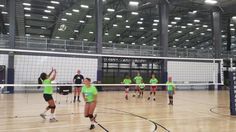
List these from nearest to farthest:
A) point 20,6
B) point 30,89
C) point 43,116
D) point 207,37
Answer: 1. point 43,116
2. point 30,89
3. point 20,6
4. point 207,37

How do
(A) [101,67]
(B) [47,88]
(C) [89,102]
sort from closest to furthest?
1. (C) [89,102]
2. (B) [47,88]
3. (A) [101,67]

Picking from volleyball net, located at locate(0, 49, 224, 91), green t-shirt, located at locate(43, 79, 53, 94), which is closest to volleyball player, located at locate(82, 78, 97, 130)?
A: green t-shirt, located at locate(43, 79, 53, 94)

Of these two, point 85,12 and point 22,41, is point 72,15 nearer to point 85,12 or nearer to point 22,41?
point 85,12

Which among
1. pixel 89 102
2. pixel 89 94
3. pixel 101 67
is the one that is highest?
pixel 101 67

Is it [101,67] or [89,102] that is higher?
[101,67]

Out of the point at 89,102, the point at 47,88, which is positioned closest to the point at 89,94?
the point at 89,102

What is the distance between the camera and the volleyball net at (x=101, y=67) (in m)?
21.8

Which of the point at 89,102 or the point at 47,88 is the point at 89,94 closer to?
the point at 89,102

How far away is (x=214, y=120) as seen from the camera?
8992 millimetres

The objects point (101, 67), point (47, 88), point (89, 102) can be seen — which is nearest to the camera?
point (89, 102)

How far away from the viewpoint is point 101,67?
2483cm

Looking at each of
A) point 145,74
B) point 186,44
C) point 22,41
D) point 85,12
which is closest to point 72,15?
point 85,12

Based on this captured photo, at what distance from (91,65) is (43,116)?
52.5 feet

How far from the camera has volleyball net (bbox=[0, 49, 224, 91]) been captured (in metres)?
21.8
